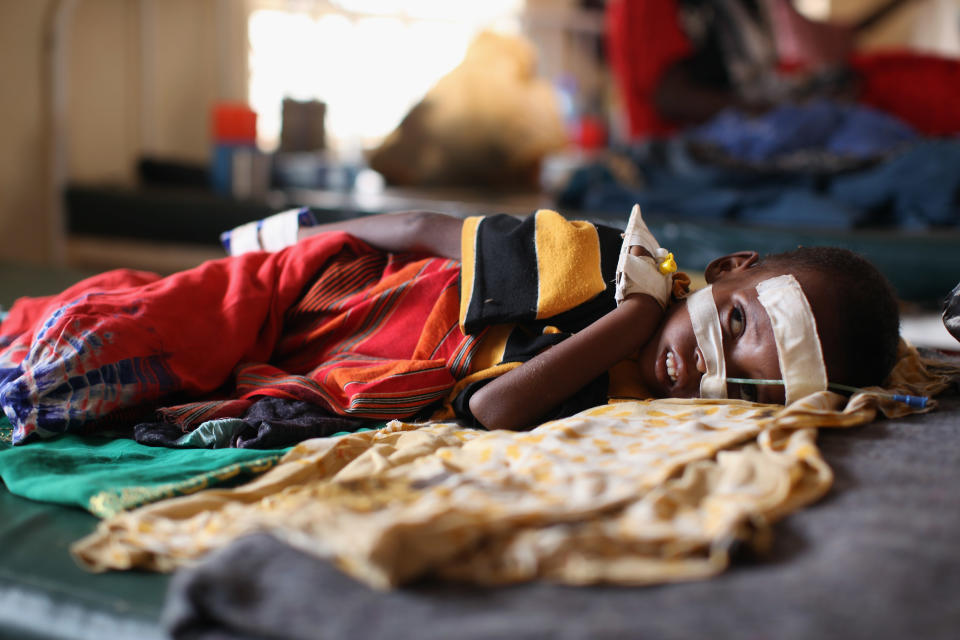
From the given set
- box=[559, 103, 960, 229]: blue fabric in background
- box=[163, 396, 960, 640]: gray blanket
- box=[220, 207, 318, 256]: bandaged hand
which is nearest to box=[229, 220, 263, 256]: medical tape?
box=[220, 207, 318, 256]: bandaged hand

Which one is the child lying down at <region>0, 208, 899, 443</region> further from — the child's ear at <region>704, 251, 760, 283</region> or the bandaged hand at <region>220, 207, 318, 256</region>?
the bandaged hand at <region>220, 207, 318, 256</region>

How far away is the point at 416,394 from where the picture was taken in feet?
2.87

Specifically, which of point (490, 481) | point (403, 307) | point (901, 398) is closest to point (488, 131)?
point (403, 307)

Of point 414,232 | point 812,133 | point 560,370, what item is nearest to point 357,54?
point 812,133

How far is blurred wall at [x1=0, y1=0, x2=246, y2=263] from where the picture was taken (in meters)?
2.26

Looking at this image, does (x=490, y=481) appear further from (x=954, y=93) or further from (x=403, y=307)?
(x=954, y=93)

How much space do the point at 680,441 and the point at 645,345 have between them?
0.22 m

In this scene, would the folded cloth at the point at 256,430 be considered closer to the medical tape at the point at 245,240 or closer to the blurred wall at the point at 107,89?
the medical tape at the point at 245,240

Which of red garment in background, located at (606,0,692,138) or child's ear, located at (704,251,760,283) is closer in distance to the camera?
child's ear, located at (704,251,760,283)

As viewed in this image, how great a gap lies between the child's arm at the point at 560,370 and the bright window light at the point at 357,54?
254 centimetres

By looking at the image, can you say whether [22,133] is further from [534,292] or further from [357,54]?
[534,292]

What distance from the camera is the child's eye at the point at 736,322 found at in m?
0.84

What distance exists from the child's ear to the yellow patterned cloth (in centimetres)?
20

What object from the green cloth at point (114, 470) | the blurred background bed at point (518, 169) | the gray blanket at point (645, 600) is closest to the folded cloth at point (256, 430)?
the green cloth at point (114, 470)
